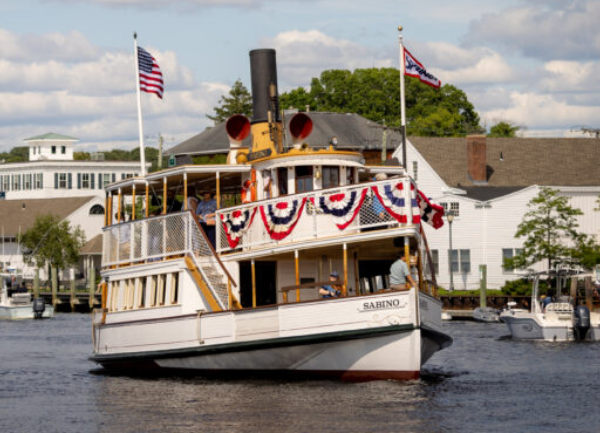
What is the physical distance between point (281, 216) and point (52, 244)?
6987 cm

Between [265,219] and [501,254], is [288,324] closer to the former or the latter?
[265,219]

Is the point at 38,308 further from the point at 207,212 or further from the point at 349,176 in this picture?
the point at 349,176

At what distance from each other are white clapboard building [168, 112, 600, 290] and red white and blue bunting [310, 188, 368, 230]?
128ft

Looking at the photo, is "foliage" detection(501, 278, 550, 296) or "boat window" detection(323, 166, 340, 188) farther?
"foliage" detection(501, 278, 550, 296)

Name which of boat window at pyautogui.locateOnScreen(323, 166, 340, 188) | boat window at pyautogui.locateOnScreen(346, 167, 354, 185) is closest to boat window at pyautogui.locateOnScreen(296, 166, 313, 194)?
boat window at pyautogui.locateOnScreen(323, 166, 340, 188)

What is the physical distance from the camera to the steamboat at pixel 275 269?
27422 mm

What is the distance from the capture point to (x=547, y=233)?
65.1m

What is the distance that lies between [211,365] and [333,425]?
676cm

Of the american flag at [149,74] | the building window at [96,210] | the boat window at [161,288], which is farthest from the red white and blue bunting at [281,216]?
the building window at [96,210]

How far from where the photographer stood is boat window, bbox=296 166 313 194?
29781mm

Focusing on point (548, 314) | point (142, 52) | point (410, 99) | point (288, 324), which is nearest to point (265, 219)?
point (288, 324)

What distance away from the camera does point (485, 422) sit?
952 inches

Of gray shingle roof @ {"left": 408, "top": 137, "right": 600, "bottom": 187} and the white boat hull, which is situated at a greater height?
gray shingle roof @ {"left": 408, "top": 137, "right": 600, "bottom": 187}

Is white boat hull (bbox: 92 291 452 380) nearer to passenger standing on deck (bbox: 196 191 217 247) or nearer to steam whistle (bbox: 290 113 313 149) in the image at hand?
passenger standing on deck (bbox: 196 191 217 247)
